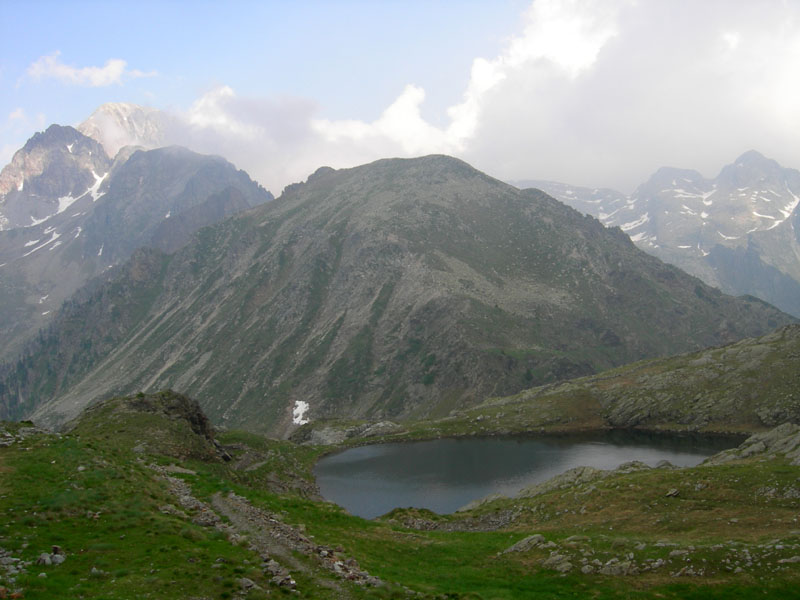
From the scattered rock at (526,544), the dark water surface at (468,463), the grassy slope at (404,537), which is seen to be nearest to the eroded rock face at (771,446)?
the grassy slope at (404,537)

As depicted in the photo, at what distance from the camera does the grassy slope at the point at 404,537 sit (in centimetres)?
2428

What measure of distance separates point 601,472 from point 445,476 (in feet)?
141

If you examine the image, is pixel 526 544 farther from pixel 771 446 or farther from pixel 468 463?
pixel 468 463

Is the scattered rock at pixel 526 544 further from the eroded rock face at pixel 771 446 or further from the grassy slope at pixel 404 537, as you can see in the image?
the eroded rock face at pixel 771 446

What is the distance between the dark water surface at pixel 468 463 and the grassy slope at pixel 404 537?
38.1 metres

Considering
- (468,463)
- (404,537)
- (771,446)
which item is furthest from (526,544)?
(468,463)

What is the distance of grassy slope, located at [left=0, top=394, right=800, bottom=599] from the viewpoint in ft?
79.7

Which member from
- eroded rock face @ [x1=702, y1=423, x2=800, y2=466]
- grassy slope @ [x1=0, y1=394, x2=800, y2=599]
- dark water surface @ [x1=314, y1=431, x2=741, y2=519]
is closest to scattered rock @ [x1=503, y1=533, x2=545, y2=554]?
grassy slope @ [x1=0, y1=394, x2=800, y2=599]

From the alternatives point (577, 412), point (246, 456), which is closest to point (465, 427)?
point (577, 412)

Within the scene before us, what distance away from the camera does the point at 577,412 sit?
146250mm

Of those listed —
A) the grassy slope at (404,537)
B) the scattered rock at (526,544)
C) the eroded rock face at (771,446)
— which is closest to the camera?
the grassy slope at (404,537)

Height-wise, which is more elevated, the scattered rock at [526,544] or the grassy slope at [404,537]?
the grassy slope at [404,537]

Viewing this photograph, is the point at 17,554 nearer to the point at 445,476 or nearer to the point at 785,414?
the point at 445,476

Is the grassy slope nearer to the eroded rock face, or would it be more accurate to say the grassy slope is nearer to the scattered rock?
the scattered rock
